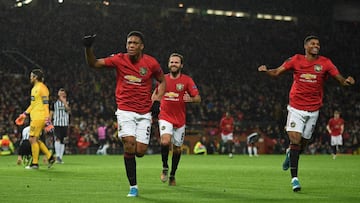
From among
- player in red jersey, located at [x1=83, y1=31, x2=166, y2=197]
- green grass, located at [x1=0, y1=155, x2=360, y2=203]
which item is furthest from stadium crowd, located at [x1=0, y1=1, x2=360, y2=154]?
player in red jersey, located at [x1=83, y1=31, x2=166, y2=197]

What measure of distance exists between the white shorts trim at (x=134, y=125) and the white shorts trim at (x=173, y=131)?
9.62ft

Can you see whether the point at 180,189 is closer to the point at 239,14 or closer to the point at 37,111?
the point at 37,111

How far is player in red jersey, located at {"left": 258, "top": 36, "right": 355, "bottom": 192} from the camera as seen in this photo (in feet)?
41.4

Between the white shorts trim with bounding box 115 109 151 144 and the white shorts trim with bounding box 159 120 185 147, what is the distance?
2.93 meters

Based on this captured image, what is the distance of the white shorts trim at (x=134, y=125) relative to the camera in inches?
427

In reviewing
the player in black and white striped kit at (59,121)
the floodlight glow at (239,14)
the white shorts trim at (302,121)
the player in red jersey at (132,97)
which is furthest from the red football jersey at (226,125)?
the player in red jersey at (132,97)

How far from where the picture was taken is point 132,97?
35.9 feet

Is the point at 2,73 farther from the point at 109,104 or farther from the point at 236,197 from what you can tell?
the point at 236,197

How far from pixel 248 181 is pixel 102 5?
38565 mm

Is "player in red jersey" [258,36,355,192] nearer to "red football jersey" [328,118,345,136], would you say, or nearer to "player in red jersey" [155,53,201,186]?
"player in red jersey" [155,53,201,186]

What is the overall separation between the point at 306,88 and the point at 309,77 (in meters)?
0.21

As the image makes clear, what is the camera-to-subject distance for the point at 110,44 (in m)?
50.5

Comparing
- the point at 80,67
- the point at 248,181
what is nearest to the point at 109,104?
the point at 80,67

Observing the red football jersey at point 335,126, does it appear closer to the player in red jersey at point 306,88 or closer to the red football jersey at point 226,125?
the red football jersey at point 226,125
